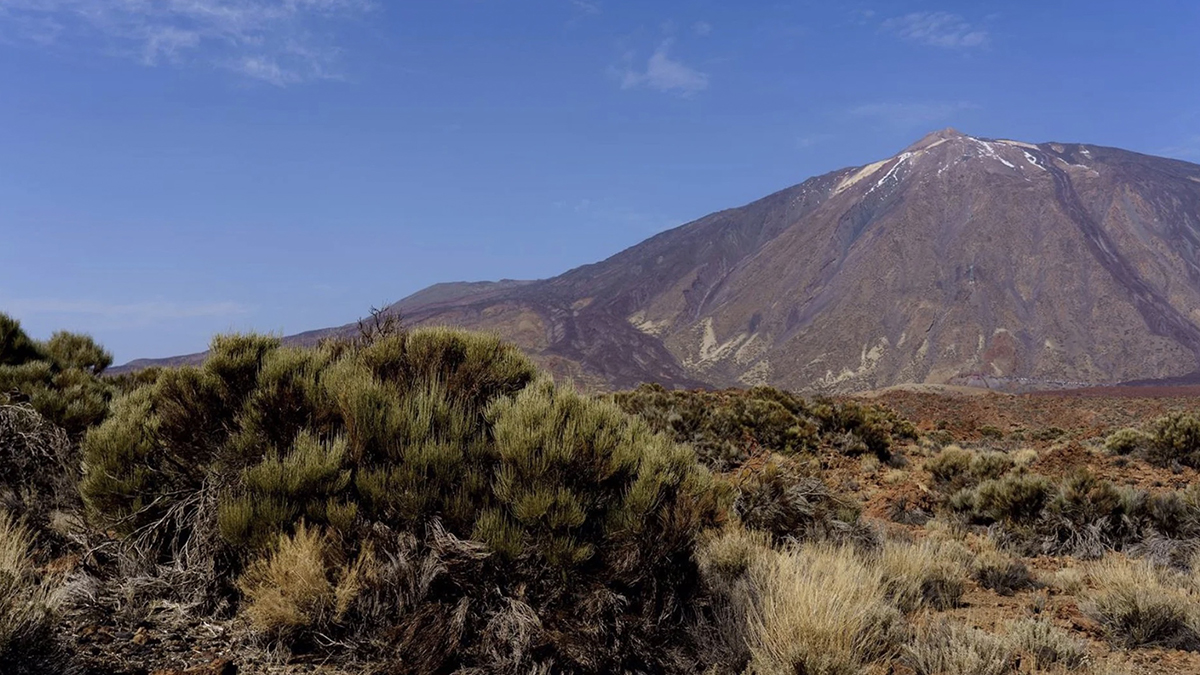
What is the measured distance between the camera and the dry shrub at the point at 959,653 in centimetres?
404

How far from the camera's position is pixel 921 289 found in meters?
123

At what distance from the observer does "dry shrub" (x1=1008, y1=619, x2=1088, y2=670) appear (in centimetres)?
435

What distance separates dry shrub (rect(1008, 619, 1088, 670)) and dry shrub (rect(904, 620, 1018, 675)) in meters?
0.14

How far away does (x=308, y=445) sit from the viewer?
180 inches

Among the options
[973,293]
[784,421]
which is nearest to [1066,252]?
[973,293]

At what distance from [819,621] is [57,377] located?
978cm

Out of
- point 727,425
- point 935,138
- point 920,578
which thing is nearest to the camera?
point 920,578

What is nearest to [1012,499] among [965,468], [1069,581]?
[1069,581]

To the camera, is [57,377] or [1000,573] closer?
[1000,573]

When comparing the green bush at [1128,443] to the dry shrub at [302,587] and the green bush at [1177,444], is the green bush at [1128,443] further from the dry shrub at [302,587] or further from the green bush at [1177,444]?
the dry shrub at [302,587]

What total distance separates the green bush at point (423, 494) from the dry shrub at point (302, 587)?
1 cm

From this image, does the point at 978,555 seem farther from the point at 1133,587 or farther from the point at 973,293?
the point at 973,293

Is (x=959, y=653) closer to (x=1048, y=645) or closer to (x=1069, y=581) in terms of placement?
(x=1048, y=645)

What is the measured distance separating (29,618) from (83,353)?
10.0 metres
